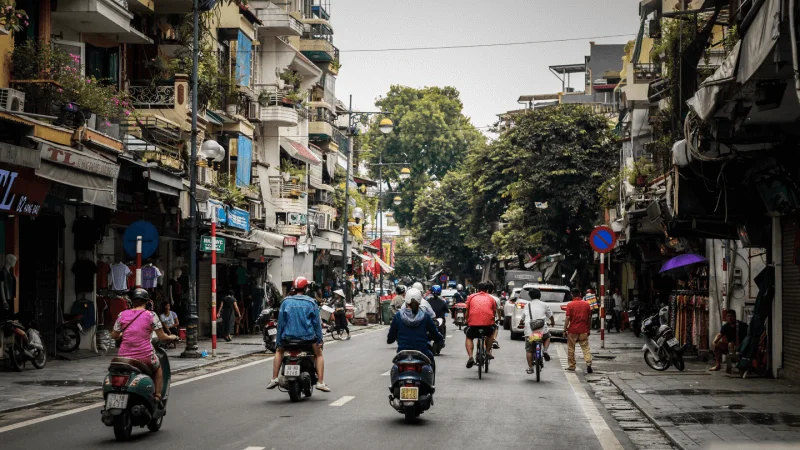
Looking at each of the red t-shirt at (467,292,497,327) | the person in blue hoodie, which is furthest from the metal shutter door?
the person in blue hoodie

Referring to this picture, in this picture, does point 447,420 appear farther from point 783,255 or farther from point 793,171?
point 783,255

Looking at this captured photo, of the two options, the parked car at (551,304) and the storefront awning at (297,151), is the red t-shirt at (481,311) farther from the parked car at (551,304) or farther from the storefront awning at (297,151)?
the storefront awning at (297,151)

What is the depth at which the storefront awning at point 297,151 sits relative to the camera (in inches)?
1907

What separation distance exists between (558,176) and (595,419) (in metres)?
41.1

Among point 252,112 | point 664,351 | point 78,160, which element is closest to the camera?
point 78,160

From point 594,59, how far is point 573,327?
66.2 metres

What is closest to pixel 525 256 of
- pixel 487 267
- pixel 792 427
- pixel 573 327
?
pixel 487 267

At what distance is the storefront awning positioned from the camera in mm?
48438

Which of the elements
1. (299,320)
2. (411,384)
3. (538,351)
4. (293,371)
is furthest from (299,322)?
(538,351)

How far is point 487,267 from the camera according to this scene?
287ft

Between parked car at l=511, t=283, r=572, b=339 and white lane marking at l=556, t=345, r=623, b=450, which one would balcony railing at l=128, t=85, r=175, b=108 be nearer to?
parked car at l=511, t=283, r=572, b=339

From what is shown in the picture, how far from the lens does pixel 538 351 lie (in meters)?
19.9

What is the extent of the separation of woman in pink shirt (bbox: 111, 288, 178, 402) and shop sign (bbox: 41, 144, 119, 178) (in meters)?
8.09

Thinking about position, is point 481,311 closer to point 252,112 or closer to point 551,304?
point 551,304
